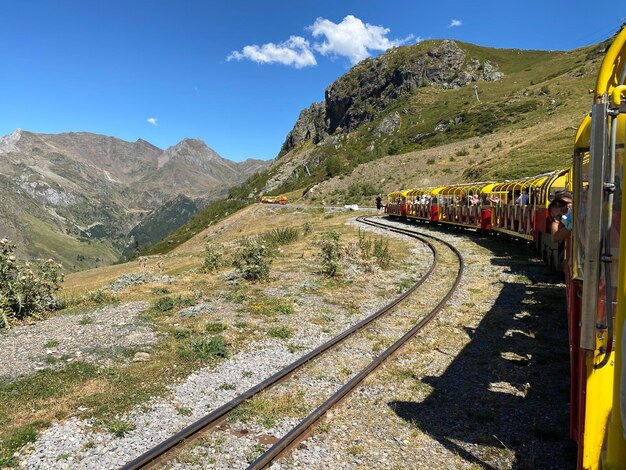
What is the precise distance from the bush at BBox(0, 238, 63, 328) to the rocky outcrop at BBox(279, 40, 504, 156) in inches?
4031

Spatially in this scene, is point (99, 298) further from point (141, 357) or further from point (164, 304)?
point (141, 357)

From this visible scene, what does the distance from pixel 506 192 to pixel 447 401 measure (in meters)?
17.5

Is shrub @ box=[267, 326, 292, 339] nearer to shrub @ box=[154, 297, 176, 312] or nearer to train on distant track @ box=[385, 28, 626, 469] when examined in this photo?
shrub @ box=[154, 297, 176, 312]

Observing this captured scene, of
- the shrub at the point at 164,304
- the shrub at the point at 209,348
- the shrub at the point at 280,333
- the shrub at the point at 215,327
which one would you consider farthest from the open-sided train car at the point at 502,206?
the shrub at the point at 164,304

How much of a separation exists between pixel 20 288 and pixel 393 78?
454 feet

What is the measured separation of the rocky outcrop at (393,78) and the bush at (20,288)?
102386 mm

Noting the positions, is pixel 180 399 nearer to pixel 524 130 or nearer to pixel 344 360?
pixel 344 360

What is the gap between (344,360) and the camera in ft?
27.3

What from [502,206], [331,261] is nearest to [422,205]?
[502,206]

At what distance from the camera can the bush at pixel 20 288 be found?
1075 cm

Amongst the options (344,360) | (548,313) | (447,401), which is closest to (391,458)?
(447,401)

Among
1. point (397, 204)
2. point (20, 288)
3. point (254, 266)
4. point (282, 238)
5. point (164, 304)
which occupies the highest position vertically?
point (397, 204)

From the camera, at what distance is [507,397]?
21.8ft

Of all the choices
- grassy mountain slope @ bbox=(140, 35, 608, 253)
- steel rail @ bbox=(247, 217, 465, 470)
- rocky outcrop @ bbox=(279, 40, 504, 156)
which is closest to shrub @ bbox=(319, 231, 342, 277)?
steel rail @ bbox=(247, 217, 465, 470)
